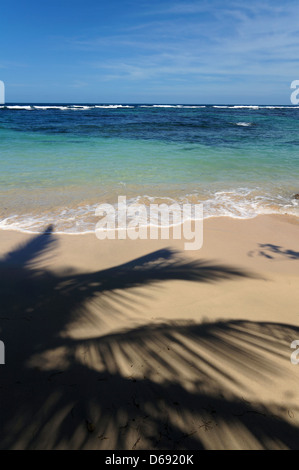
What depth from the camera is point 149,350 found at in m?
2.34

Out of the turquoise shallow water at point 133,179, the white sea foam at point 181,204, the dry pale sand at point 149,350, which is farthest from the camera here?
the turquoise shallow water at point 133,179

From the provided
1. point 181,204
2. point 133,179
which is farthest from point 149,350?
point 133,179

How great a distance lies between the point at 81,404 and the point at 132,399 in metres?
0.36

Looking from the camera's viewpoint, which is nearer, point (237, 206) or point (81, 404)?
point (81, 404)

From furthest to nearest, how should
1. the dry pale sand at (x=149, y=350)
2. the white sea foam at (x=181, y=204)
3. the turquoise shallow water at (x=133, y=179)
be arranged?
the turquoise shallow water at (x=133, y=179) < the white sea foam at (x=181, y=204) < the dry pale sand at (x=149, y=350)

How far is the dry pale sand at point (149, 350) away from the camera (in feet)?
5.70

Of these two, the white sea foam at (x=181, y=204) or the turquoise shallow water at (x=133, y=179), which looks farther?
the turquoise shallow water at (x=133, y=179)

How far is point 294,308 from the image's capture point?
2992 millimetres

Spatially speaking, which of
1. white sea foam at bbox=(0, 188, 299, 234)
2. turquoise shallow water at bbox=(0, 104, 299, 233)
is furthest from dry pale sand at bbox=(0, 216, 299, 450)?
turquoise shallow water at bbox=(0, 104, 299, 233)

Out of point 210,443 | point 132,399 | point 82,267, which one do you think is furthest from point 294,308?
point 82,267

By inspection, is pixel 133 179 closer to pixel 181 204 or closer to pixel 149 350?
pixel 181 204

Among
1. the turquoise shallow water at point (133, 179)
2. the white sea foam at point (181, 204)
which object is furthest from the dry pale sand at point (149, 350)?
the turquoise shallow water at point (133, 179)

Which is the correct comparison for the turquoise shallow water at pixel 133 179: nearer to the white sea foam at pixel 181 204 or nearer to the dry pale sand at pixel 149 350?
the white sea foam at pixel 181 204
